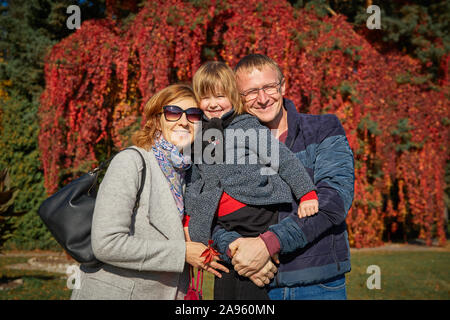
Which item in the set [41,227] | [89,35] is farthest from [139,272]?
[41,227]

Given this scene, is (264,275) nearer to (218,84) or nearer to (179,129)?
(179,129)

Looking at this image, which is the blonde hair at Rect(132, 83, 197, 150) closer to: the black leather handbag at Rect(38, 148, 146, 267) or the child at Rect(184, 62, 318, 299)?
the child at Rect(184, 62, 318, 299)

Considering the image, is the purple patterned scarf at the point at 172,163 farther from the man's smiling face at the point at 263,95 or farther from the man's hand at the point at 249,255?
the man's smiling face at the point at 263,95

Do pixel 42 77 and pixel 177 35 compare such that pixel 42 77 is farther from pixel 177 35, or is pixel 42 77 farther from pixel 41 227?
pixel 177 35

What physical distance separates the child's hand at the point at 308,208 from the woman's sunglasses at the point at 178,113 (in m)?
0.67

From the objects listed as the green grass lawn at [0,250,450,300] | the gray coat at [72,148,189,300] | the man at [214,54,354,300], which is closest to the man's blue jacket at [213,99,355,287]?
the man at [214,54,354,300]

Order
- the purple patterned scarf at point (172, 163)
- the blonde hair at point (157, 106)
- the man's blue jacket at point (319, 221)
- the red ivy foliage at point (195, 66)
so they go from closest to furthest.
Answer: the man's blue jacket at point (319, 221) < the purple patterned scarf at point (172, 163) < the blonde hair at point (157, 106) < the red ivy foliage at point (195, 66)

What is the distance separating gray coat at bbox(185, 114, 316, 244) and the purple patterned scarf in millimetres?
78

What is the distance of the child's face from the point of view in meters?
1.72

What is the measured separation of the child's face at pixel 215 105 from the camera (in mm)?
1722

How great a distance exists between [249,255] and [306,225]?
275 mm

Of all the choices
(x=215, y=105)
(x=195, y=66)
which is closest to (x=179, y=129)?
(x=215, y=105)

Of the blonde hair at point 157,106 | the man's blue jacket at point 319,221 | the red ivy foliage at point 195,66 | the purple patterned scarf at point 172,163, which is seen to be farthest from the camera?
the red ivy foliage at point 195,66

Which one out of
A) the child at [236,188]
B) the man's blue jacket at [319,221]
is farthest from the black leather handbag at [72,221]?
the man's blue jacket at [319,221]
